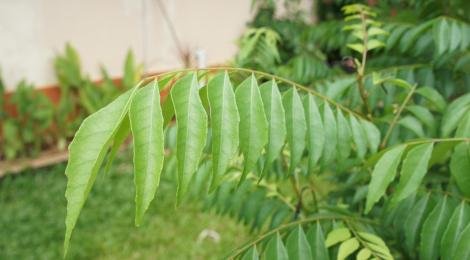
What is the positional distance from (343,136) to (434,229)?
0.94 ft

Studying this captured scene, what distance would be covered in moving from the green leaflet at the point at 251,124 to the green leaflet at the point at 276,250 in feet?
0.97

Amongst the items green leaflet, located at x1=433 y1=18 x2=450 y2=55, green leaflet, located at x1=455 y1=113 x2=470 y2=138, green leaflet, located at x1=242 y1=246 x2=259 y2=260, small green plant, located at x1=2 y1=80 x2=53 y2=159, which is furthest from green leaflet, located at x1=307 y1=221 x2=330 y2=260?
small green plant, located at x1=2 y1=80 x2=53 y2=159

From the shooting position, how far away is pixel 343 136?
121 centimetres

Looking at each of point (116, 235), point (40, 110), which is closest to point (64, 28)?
point (40, 110)

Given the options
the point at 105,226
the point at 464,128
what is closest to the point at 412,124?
the point at 464,128

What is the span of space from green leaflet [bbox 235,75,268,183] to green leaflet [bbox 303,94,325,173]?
0.20 metres

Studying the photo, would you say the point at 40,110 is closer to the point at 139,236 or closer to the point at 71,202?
the point at 139,236

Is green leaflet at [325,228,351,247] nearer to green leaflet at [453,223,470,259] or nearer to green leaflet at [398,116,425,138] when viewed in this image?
green leaflet at [453,223,470,259]

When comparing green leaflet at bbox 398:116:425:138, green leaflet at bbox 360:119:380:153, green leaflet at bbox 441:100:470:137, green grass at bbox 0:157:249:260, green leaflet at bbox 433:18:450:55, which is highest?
green leaflet at bbox 433:18:450:55

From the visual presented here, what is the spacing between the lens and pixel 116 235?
372 centimetres

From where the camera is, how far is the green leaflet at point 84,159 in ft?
2.43

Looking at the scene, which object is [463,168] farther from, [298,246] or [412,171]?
[298,246]

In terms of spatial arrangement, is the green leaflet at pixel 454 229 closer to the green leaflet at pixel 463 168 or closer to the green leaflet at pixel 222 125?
the green leaflet at pixel 463 168

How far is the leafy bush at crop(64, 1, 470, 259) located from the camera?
0.79 metres
